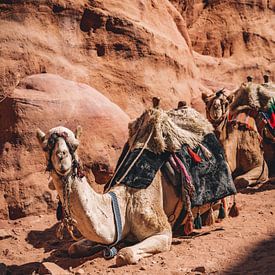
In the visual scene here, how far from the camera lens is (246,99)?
337 inches

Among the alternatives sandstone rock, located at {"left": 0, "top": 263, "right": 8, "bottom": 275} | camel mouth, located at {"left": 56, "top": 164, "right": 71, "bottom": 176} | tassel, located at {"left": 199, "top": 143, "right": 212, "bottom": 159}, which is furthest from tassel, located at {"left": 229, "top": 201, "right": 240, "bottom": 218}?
sandstone rock, located at {"left": 0, "top": 263, "right": 8, "bottom": 275}

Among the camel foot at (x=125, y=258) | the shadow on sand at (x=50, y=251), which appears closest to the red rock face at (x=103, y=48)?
the shadow on sand at (x=50, y=251)

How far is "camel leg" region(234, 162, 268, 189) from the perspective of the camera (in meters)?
8.51

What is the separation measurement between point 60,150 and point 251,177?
4858 mm

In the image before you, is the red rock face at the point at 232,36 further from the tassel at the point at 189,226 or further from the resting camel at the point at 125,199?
the tassel at the point at 189,226

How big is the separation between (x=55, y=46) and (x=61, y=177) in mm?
4287

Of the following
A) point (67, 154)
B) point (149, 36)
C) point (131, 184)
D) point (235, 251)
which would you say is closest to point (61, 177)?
point (67, 154)

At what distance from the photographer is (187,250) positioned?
17.0ft

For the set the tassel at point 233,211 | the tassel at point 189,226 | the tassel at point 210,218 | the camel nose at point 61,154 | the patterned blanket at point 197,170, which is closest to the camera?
the camel nose at point 61,154

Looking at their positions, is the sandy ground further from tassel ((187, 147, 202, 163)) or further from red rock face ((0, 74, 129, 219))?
tassel ((187, 147, 202, 163))

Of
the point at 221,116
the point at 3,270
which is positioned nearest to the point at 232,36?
the point at 221,116

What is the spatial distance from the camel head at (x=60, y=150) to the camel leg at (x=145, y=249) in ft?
2.97

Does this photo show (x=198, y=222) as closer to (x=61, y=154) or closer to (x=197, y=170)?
(x=197, y=170)

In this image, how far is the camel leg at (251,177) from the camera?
8508mm
